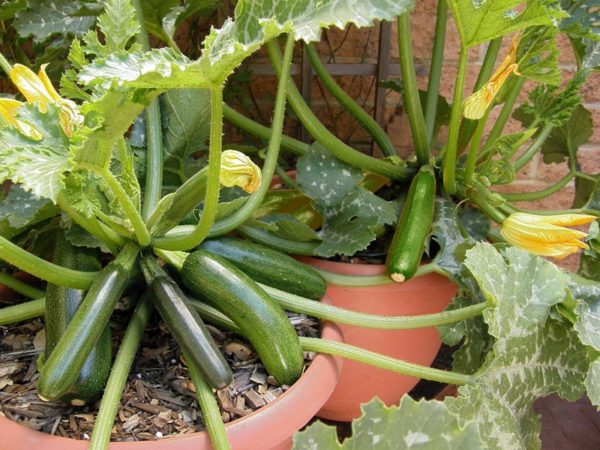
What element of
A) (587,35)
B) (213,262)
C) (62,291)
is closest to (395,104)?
(587,35)

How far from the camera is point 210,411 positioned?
0.70 meters

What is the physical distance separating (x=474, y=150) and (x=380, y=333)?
0.34m

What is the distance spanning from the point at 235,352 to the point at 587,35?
0.71 meters

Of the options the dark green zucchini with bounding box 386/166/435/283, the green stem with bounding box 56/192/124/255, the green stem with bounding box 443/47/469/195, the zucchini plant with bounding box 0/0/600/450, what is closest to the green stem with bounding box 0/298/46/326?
the zucchini plant with bounding box 0/0/600/450

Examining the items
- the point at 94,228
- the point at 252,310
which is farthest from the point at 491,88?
the point at 94,228

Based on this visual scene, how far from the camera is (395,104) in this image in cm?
150

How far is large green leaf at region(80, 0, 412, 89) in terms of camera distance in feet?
1.82

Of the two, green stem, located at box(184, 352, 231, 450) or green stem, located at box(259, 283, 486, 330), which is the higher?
green stem, located at box(184, 352, 231, 450)

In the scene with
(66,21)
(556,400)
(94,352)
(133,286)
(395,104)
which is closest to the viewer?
(94,352)

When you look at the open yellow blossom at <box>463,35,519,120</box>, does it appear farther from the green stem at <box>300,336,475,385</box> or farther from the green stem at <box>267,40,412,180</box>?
the green stem at <box>300,336,475,385</box>

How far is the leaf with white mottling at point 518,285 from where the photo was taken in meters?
0.80

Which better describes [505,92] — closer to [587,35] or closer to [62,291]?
[587,35]

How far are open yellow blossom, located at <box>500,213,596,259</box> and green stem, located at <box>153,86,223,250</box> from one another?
48cm

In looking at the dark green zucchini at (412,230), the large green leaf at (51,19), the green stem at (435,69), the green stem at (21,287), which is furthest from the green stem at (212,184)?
the green stem at (435,69)
